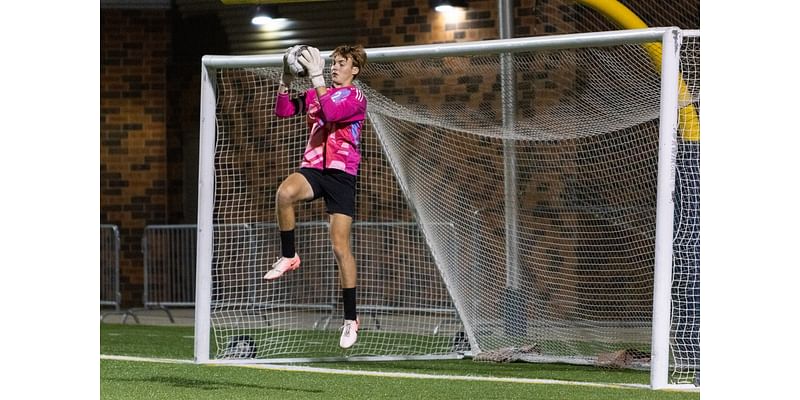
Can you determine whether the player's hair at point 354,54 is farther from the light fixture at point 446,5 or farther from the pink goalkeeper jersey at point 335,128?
the light fixture at point 446,5

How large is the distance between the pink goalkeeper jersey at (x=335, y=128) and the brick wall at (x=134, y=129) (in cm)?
813

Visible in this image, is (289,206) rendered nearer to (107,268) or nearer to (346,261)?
(346,261)

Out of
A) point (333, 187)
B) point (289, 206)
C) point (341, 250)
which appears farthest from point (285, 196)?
point (341, 250)

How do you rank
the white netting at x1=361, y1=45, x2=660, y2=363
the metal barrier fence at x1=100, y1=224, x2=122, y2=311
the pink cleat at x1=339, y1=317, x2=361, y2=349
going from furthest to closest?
the metal barrier fence at x1=100, y1=224, x2=122, y2=311 < the white netting at x1=361, y1=45, x2=660, y2=363 < the pink cleat at x1=339, y1=317, x2=361, y2=349

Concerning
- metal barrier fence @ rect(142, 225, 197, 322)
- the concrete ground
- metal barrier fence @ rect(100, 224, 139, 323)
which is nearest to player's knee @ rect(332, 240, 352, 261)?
the concrete ground

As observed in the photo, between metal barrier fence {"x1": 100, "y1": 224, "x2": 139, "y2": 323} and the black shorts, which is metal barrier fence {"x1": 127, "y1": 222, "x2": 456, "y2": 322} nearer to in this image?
metal barrier fence {"x1": 100, "y1": 224, "x2": 139, "y2": 323}

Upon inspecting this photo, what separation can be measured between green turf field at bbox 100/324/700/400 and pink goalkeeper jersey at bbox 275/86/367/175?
1.14 m

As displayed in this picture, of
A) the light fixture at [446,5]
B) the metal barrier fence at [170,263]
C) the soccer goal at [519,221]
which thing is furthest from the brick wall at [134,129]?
the soccer goal at [519,221]

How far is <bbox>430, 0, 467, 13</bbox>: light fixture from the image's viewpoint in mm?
11695

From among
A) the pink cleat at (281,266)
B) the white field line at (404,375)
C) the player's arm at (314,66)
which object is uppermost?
the player's arm at (314,66)

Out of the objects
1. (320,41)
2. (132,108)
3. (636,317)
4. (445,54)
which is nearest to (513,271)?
(636,317)

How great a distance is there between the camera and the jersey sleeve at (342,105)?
5.79 m

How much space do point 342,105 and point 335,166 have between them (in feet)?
1.14

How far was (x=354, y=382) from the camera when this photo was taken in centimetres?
613
